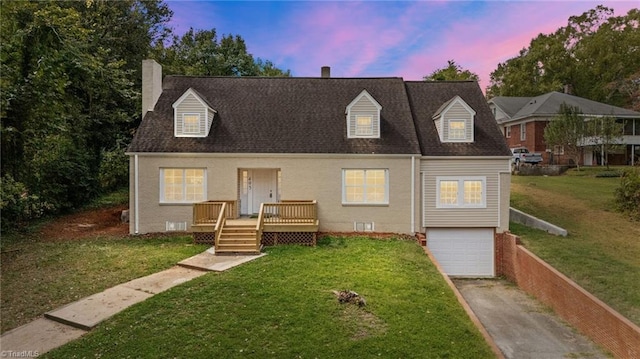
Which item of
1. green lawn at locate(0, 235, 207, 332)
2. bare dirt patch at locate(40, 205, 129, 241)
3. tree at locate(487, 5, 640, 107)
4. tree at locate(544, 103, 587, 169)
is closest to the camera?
green lawn at locate(0, 235, 207, 332)

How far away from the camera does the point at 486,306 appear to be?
11672mm

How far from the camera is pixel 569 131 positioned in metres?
27.1

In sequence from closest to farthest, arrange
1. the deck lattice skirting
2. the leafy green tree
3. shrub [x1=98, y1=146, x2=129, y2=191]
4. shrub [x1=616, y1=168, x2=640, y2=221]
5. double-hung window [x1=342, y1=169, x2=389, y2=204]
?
the leafy green tree, the deck lattice skirting, double-hung window [x1=342, y1=169, x2=389, y2=204], shrub [x1=616, y1=168, x2=640, y2=221], shrub [x1=98, y1=146, x2=129, y2=191]

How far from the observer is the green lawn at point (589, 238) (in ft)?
33.9

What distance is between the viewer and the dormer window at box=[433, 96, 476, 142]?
15.3m

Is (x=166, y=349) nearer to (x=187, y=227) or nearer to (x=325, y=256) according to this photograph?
(x=325, y=256)

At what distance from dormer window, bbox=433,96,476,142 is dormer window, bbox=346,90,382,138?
3057 millimetres

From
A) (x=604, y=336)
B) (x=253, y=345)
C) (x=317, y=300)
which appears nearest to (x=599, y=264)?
(x=604, y=336)

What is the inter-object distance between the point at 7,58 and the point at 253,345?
1306 cm

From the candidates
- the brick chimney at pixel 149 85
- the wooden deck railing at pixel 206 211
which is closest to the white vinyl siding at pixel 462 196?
the wooden deck railing at pixel 206 211

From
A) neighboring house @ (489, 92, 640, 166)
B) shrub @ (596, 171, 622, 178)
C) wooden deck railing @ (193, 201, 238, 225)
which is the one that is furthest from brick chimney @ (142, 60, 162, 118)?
neighboring house @ (489, 92, 640, 166)

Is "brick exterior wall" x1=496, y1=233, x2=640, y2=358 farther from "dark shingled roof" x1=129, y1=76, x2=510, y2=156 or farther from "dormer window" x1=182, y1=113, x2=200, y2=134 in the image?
"dormer window" x1=182, y1=113, x2=200, y2=134

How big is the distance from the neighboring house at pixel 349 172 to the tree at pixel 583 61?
4099 cm

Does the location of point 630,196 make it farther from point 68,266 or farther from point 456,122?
point 68,266
